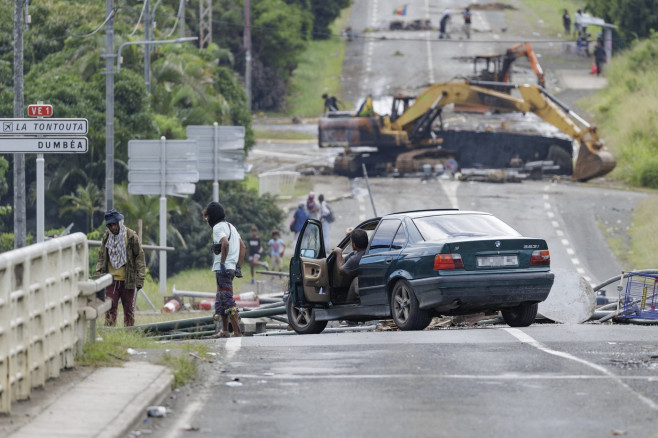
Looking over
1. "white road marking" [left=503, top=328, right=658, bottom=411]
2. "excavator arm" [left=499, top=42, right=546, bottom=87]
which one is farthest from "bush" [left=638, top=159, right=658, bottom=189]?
"white road marking" [left=503, top=328, right=658, bottom=411]

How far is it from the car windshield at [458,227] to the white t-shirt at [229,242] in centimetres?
221

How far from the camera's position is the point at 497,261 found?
51.5ft

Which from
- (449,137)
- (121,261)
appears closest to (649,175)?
(449,137)

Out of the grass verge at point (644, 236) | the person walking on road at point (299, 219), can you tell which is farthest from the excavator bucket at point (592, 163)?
the person walking on road at point (299, 219)

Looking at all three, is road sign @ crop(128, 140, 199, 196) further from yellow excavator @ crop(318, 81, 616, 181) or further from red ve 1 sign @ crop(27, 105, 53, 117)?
yellow excavator @ crop(318, 81, 616, 181)

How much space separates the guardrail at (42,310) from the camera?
369 inches

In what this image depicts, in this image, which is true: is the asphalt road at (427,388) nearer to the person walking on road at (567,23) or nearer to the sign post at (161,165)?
the sign post at (161,165)

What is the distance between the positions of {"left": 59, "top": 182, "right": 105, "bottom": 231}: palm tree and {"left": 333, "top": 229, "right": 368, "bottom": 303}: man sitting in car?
67.6 feet

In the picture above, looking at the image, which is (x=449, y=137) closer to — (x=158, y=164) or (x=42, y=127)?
(x=158, y=164)

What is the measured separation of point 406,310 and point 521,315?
5.45ft

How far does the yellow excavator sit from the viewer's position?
4478 cm

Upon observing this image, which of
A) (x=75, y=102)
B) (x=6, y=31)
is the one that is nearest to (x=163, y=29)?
(x=6, y=31)

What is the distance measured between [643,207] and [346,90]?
3131cm

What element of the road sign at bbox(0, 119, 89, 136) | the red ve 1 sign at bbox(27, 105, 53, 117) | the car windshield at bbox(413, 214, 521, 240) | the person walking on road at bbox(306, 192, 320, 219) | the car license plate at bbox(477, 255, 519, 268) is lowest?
the person walking on road at bbox(306, 192, 320, 219)
